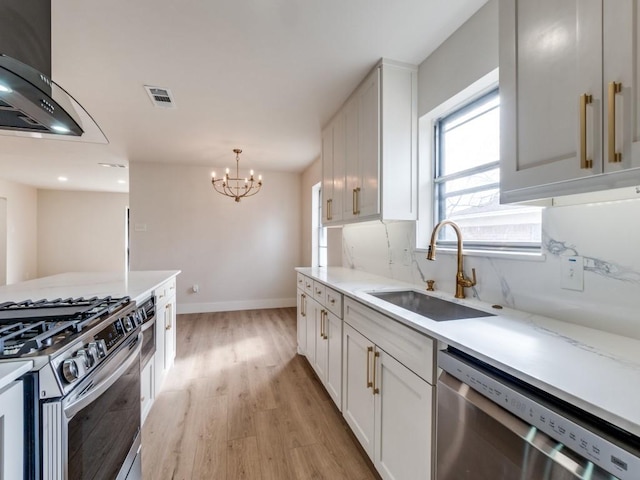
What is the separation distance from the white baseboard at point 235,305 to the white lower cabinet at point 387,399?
378 cm

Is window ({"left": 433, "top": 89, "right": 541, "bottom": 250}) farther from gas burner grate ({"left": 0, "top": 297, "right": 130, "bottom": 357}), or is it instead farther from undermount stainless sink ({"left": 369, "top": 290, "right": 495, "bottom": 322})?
gas burner grate ({"left": 0, "top": 297, "right": 130, "bottom": 357})

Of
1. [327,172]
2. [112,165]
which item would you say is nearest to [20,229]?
[112,165]

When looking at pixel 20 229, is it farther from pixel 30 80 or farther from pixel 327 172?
pixel 30 80

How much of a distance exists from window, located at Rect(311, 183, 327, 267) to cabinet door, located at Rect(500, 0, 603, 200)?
3.94 meters

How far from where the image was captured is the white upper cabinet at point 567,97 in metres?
0.82

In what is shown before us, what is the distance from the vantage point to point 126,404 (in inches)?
54.7

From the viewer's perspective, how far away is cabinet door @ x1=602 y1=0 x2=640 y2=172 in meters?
0.80

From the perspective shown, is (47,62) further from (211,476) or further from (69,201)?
(69,201)

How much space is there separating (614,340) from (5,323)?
86.5 inches

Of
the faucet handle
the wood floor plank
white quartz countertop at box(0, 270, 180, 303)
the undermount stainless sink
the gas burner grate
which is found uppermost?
the faucet handle

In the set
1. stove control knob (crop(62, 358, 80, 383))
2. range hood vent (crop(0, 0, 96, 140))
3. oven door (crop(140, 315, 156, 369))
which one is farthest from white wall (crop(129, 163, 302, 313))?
stove control knob (crop(62, 358, 80, 383))

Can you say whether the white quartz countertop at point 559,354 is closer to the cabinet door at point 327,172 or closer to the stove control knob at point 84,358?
the stove control knob at point 84,358

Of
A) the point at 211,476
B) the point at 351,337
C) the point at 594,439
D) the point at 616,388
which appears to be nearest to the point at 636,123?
the point at 616,388

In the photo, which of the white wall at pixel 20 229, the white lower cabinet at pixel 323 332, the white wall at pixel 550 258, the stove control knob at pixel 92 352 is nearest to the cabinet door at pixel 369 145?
the white wall at pixel 550 258
